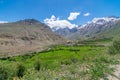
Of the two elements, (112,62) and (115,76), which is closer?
(115,76)

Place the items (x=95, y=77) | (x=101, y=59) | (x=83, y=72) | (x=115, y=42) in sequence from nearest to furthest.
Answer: (x=95, y=77) → (x=83, y=72) → (x=101, y=59) → (x=115, y=42)

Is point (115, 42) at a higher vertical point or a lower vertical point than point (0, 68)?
higher

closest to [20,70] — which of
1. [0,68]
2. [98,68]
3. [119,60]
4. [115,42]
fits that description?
[0,68]

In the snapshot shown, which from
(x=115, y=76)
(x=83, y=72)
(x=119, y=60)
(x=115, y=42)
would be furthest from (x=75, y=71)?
(x=115, y=42)

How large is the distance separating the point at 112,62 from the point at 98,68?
3508mm

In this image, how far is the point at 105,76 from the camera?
11344mm

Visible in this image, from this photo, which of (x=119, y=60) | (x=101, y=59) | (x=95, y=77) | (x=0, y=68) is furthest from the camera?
(x=0, y=68)

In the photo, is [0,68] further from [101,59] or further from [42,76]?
[42,76]

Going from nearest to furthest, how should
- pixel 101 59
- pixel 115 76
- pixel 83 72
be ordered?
pixel 83 72, pixel 115 76, pixel 101 59

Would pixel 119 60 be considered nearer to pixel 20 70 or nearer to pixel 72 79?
pixel 72 79

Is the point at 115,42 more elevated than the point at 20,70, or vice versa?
the point at 115,42

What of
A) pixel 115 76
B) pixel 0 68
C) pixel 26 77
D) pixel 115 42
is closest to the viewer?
pixel 26 77

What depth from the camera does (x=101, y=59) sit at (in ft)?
49.8

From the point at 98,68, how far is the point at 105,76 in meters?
0.76
